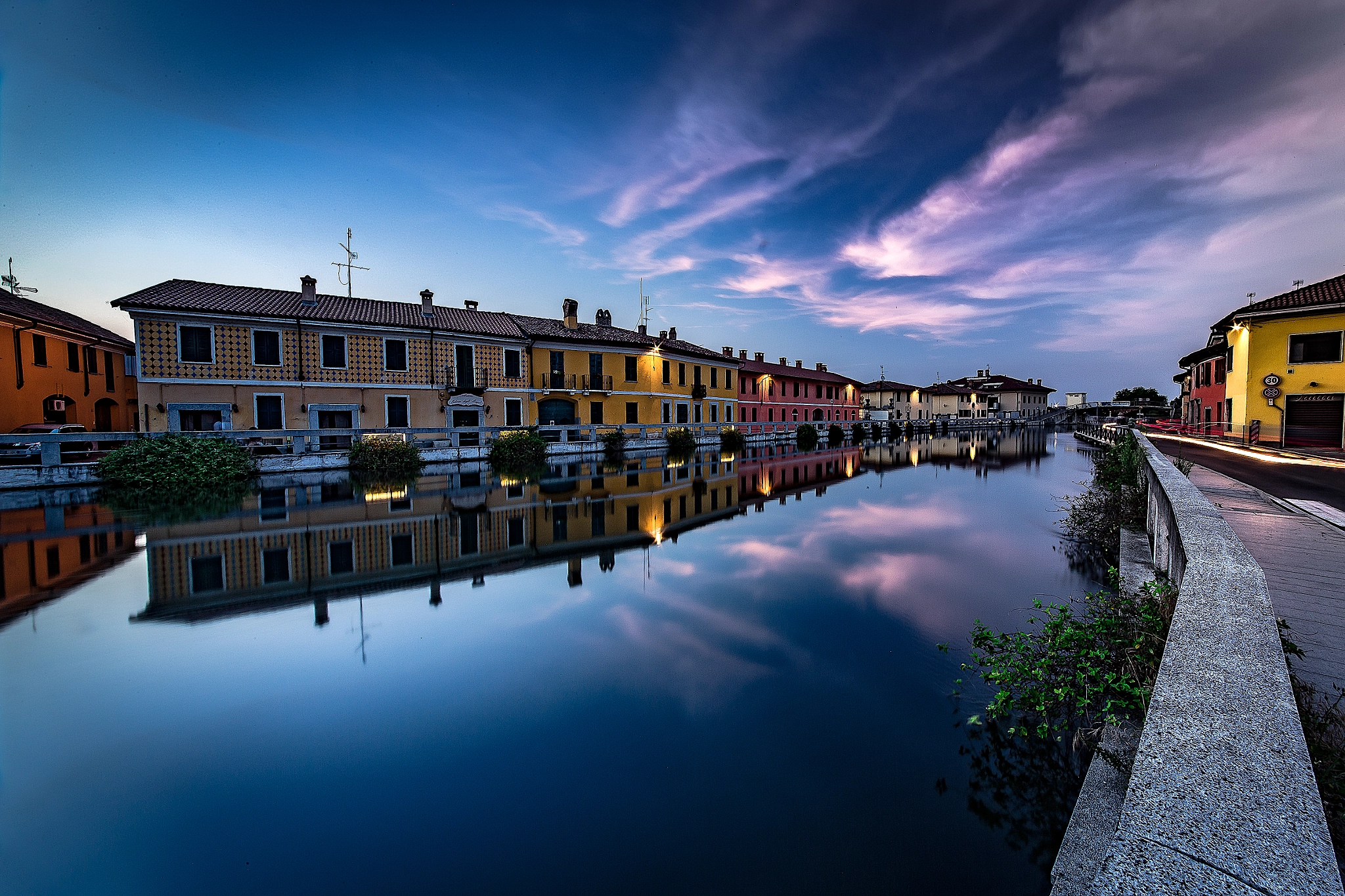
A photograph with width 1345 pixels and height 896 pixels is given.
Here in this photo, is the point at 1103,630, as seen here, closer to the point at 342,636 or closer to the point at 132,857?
the point at 132,857

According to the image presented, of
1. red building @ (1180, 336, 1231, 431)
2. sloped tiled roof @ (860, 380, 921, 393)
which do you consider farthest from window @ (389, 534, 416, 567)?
sloped tiled roof @ (860, 380, 921, 393)

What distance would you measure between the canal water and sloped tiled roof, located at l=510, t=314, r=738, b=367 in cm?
2345

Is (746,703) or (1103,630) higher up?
(1103,630)

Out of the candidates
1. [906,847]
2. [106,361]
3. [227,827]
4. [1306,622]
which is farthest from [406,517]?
[106,361]

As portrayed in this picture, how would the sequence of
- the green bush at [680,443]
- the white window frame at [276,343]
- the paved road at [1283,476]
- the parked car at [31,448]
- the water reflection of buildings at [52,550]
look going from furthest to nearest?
the green bush at [680,443] → the white window frame at [276,343] → the parked car at [31,448] → the paved road at [1283,476] → the water reflection of buildings at [52,550]

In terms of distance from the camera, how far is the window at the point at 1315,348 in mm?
19625

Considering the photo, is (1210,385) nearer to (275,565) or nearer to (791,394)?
(791,394)

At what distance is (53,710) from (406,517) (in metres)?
7.03

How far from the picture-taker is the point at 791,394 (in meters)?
52.7

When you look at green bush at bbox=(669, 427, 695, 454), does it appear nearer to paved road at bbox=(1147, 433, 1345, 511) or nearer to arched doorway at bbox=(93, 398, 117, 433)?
paved road at bbox=(1147, 433, 1345, 511)

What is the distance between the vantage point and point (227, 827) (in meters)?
2.92

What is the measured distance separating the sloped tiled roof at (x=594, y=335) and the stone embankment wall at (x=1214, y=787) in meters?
30.3

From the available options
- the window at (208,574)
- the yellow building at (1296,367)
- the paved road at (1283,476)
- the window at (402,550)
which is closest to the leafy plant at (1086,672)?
the window at (402,550)

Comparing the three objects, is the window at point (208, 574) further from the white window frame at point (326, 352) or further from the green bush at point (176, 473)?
the white window frame at point (326, 352)
